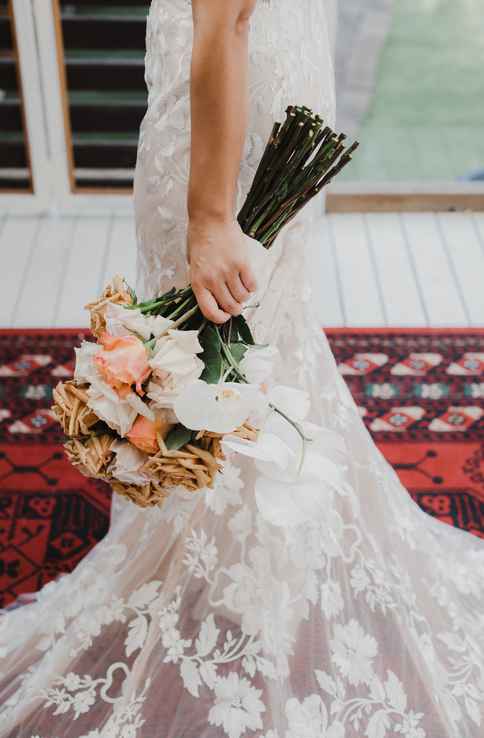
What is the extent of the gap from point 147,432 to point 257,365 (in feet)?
0.60

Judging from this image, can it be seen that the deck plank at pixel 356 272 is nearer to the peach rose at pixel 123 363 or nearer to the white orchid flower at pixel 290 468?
the white orchid flower at pixel 290 468

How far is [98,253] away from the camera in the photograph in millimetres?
3432

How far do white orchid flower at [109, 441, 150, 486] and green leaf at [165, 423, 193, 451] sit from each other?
0.04 metres

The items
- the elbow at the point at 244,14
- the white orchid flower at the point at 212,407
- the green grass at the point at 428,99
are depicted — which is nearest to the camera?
the white orchid flower at the point at 212,407

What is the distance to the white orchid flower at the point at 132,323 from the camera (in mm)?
1204

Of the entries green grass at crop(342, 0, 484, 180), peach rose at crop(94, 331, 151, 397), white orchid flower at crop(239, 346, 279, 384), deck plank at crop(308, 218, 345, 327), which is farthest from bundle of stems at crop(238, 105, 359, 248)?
green grass at crop(342, 0, 484, 180)

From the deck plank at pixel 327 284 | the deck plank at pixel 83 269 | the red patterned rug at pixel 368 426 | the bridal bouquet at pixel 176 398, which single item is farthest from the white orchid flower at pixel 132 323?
the deck plank at pixel 83 269

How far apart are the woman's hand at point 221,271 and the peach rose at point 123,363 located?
0.17 meters

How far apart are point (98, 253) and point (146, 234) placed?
1.81 meters

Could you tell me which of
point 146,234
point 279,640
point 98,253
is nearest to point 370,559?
point 279,640

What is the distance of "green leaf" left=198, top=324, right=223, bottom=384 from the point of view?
4.10 feet

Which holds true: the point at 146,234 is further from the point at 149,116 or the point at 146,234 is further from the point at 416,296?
the point at 416,296

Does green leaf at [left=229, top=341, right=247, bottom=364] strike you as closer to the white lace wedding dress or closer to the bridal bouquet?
the bridal bouquet

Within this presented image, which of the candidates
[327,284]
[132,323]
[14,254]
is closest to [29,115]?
[14,254]
